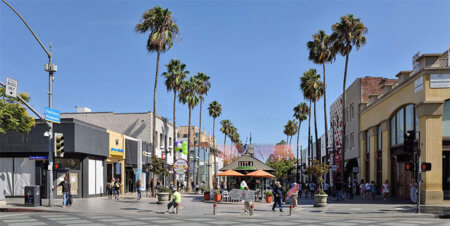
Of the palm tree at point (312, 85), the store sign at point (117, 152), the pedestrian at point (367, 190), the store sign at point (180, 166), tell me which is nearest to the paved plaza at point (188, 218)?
the store sign at point (180, 166)

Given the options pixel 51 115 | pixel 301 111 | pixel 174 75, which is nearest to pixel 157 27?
pixel 174 75

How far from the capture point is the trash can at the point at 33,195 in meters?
26.6

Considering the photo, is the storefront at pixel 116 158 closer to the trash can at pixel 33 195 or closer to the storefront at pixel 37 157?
the storefront at pixel 37 157

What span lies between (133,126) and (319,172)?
979 inches

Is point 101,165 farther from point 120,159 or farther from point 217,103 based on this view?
point 217,103

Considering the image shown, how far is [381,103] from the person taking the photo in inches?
1535

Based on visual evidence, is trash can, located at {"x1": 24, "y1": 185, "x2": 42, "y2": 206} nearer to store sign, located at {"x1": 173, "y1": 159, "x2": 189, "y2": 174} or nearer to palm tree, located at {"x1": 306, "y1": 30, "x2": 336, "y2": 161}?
store sign, located at {"x1": 173, "y1": 159, "x2": 189, "y2": 174}

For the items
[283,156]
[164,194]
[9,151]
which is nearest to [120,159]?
[9,151]

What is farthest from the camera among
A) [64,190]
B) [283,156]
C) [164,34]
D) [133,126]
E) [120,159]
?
[283,156]

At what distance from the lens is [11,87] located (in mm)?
22750

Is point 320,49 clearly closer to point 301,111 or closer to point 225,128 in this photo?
point 301,111

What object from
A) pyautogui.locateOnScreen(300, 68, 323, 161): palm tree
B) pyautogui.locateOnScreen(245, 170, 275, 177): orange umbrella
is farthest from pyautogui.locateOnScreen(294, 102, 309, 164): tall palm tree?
pyautogui.locateOnScreen(245, 170, 275, 177): orange umbrella

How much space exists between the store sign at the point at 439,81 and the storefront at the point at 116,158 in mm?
25941

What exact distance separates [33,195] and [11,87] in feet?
23.2
